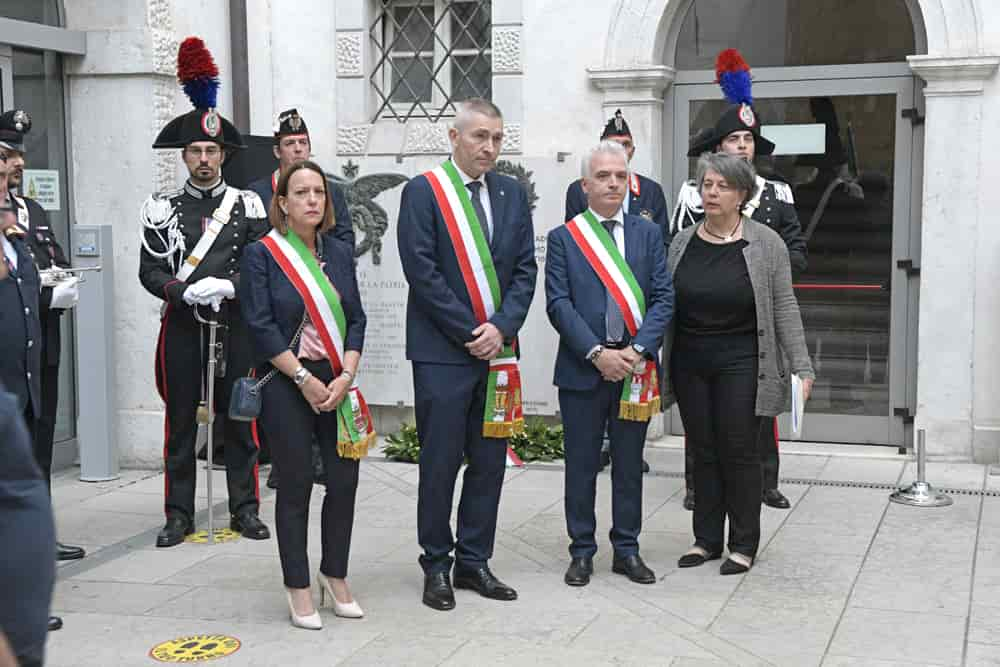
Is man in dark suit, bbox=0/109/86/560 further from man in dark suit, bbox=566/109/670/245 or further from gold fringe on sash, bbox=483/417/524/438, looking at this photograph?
man in dark suit, bbox=566/109/670/245

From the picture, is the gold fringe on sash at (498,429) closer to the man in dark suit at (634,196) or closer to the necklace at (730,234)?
the necklace at (730,234)

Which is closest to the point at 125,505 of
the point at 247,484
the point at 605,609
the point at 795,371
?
the point at 247,484

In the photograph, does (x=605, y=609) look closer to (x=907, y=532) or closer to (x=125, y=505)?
(x=907, y=532)

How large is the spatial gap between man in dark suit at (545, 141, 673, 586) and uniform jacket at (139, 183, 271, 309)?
1.64 metres

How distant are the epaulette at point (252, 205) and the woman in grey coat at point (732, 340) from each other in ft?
6.66

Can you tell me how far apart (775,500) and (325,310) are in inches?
118

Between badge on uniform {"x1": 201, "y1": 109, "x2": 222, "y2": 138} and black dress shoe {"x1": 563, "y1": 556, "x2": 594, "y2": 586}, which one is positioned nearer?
black dress shoe {"x1": 563, "y1": 556, "x2": 594, "y2": 586}

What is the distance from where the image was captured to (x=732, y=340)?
18.6ft

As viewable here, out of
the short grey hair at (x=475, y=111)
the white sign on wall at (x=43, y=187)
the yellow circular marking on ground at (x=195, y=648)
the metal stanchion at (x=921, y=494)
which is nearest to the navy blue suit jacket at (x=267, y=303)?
the short grey hair at (x=475, y=111)

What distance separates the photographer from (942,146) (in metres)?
7.79

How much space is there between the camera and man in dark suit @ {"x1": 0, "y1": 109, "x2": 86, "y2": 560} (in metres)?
5.77

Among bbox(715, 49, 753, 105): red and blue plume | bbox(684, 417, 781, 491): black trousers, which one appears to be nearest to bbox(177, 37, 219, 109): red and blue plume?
bbox(715, 49, 753, 105): red and blue plume

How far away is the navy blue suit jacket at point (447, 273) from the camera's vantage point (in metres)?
5.21

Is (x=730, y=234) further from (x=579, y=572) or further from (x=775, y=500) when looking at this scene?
(x=775, y=500)
